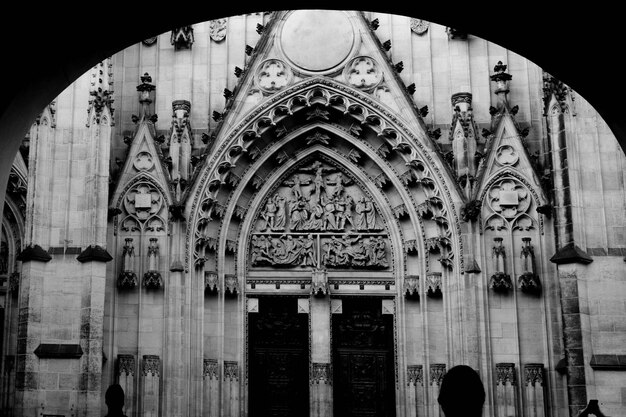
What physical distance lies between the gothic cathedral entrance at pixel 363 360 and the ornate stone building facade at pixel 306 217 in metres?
0.04

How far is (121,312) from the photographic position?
1725 cm

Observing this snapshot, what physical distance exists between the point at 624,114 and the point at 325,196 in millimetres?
13369

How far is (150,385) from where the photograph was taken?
55.0ft

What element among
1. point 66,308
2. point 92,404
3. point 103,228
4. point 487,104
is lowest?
point 92,404

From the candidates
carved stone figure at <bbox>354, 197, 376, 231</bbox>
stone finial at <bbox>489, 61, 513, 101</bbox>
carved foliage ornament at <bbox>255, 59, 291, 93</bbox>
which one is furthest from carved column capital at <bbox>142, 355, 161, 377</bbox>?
stone finial at <bbox>489, 61, 513, 101</bbox>

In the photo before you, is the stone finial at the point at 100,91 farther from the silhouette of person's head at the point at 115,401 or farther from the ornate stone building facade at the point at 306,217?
the silhouette of person's head at the point at 115,401

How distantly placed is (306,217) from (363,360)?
3097mm

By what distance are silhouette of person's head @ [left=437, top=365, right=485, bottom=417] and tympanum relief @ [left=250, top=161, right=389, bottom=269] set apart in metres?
15.2

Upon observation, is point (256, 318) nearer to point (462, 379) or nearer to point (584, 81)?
point (584, 81)

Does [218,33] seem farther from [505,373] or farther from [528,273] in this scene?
[505,373]

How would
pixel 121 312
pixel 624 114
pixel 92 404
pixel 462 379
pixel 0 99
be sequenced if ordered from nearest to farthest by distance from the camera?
pixel 462 379
pixel 0 99
pixel 624 114
pixel 92 404
pixel 121 312

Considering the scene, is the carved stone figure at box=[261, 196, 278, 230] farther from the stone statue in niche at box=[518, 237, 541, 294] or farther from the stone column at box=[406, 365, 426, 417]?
the stone statue in niche at box=[518, 237, 541, 294]

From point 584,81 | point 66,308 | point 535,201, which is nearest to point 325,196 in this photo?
point 535,201

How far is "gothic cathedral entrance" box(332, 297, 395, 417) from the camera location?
18016mm
